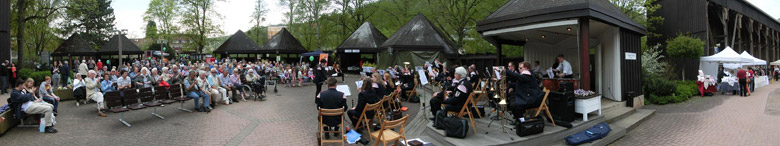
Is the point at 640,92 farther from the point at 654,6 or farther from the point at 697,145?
the point at 654,6

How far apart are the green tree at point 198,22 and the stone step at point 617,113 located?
119ft

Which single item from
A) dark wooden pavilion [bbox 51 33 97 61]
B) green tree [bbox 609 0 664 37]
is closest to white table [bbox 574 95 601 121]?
green tree [bbox 609 0 664 37]

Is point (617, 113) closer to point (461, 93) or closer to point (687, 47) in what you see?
point (461, 93)

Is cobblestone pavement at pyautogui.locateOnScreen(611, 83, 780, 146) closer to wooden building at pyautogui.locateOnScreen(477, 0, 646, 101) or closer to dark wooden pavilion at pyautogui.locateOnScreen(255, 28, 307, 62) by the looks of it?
wooden building at pyautogui.locateOnScreen(477, 0, 646, 101)

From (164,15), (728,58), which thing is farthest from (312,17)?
(728,58)

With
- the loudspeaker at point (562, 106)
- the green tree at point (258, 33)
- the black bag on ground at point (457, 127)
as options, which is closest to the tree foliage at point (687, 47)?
the loudspeaker at point (562, 106)

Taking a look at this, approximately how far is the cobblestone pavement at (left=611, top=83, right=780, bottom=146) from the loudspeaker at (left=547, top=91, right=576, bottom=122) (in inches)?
34.9

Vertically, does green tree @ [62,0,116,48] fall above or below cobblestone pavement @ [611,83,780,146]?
above

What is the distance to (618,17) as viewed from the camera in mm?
8594

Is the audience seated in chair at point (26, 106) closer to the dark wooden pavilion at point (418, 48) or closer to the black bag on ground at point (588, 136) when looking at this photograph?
the black bag on ground at point (588, 136)

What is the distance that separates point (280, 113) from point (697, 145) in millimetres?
8652

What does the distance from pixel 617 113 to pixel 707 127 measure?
1.70 metres

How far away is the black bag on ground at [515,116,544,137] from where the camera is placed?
586 centimetres

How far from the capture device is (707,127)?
308 inches
